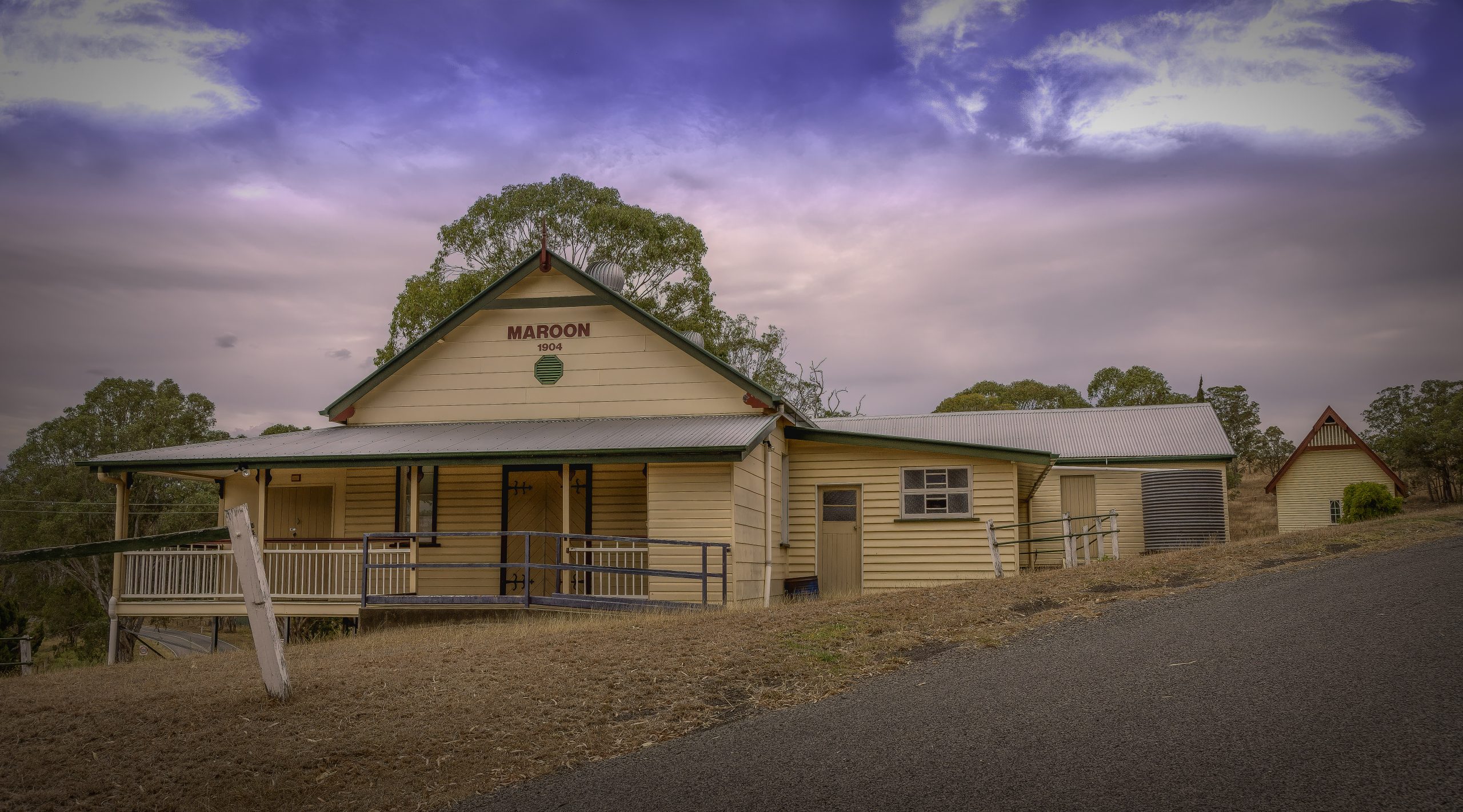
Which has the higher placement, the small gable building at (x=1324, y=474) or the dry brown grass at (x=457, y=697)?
the small gable building at (x=1324, y=474)

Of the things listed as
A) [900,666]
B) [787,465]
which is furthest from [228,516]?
[787,465]

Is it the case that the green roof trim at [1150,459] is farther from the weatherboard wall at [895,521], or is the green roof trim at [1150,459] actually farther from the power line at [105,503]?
the power line at [105,503]

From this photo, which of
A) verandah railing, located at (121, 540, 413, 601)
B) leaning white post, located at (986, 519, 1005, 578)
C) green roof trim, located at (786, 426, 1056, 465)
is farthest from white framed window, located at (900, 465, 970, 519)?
verandah railing, located at (121, 540, 413, 601)

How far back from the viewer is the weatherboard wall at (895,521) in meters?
19.7

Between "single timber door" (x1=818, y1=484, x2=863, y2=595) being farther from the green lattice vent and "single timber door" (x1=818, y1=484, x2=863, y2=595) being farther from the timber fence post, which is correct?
the timber fence post

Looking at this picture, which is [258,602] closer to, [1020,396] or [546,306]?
[546,306]

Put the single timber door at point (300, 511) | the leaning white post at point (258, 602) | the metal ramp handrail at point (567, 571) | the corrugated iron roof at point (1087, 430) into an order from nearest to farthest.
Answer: the leaning white post at point (258, 602) < the metal ramp handrail at point (567, 571) < the single timber door at point (300, 511) < the corrugated iron roof at point (1087, 430)

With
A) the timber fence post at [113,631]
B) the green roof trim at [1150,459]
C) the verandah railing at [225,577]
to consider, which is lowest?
the timber fence post at [113,631]

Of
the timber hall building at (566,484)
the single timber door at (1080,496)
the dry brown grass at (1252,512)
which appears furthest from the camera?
the dry brown grass at (1252,512)

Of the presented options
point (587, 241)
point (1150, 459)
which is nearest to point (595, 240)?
point (587, 241)

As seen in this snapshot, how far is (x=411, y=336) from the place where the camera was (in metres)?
31.1

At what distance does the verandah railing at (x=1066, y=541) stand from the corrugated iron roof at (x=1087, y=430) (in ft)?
7.23

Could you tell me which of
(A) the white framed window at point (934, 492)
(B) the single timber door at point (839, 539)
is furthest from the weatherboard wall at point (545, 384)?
(A) the white framed window at point (934, 492)

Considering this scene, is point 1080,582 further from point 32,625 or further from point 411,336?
point 32,625
